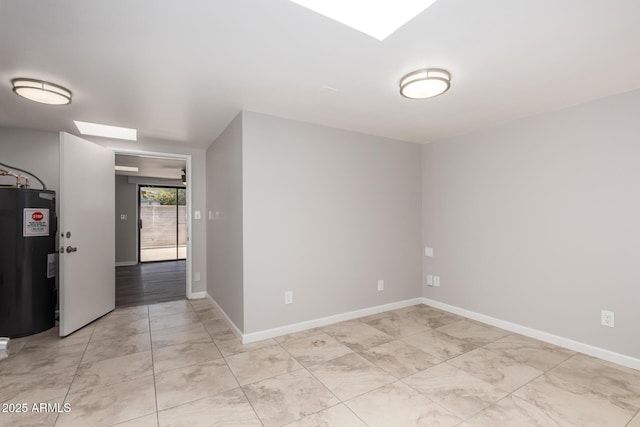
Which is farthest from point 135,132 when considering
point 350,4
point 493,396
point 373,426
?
point 493,396

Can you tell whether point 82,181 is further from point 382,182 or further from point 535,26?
point 535,26

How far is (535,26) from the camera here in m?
1.65

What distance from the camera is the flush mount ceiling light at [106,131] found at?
3.41 metres

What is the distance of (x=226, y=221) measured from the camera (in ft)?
11.4

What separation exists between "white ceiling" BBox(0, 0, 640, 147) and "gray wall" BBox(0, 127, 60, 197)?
559 mm

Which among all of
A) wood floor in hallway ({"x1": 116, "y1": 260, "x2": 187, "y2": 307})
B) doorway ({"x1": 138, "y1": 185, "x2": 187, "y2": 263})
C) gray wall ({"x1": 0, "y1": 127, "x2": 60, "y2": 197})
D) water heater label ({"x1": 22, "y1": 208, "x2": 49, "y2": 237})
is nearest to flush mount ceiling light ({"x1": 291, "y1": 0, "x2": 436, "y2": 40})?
water heater label ({"x1": 22, "y1": 208, "x2": 49, "y2": 237})

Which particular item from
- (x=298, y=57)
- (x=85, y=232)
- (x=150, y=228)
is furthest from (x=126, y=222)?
(x=298, y=57)

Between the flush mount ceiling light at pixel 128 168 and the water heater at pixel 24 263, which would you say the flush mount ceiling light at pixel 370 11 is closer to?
the water heater at pixel 24 263

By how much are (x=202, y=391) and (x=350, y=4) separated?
8.57 feet

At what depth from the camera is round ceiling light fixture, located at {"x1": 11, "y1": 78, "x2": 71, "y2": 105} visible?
88.4 inches

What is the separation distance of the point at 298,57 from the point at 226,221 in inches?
83.7

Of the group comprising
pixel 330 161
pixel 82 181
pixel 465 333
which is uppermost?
pixel 330 161

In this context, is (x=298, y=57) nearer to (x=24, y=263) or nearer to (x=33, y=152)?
(x=24, y=263)

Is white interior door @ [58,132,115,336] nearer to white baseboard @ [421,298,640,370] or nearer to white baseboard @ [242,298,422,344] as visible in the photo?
white baseboard @ [242,298,422,344]
